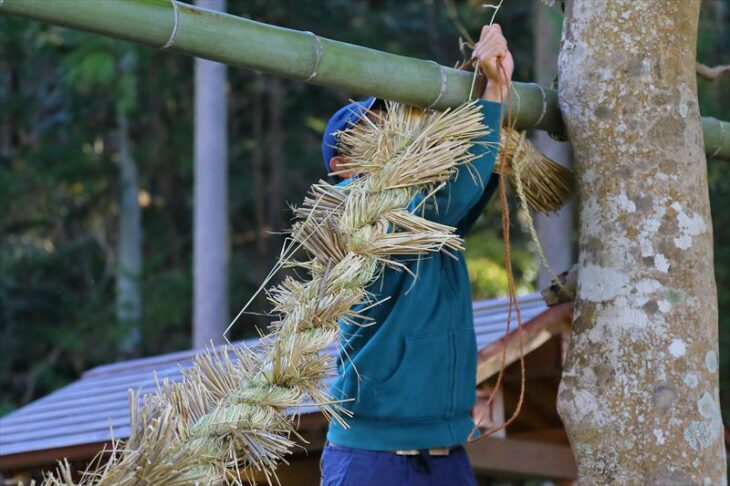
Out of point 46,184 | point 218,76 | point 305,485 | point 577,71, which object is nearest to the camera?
point 577,71

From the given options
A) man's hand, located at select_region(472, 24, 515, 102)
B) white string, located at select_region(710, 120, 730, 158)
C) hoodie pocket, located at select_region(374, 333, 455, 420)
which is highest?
man's hand, located at select_region(472, 24, 515, 102)

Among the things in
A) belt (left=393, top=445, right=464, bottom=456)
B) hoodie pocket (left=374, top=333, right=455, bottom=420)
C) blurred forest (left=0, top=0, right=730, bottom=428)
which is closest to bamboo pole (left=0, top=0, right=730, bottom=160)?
hoodie pocket (left=374, top=333, right=455, bottom=420)

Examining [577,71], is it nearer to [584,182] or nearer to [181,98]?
[584,182]

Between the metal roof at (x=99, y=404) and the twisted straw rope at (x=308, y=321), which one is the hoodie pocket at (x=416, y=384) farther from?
the metal roof at (x=99, y=404)

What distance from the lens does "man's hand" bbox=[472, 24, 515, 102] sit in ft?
9.57

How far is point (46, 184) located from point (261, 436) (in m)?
11.7

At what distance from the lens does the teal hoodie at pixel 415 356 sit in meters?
2.95

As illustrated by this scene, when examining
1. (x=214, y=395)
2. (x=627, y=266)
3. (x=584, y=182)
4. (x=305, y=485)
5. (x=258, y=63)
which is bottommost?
(x=305, y=485)

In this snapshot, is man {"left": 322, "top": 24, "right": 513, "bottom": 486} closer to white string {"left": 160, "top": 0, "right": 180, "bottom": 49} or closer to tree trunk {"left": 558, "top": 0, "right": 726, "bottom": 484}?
tree trunk {"left": 558, "top": 0, "right": 726, "bottom": 484}

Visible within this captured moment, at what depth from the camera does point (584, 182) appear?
2.97 m

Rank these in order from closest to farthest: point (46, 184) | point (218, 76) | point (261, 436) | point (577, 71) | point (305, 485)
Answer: point (261, 436), point (577, 71), point (305, 485), point (218, 76), point (46, 184)

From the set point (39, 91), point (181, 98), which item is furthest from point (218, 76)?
point (39, 91)

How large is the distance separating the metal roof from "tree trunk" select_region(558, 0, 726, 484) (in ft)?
3.69

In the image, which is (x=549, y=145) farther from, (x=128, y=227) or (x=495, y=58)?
(x=495, y=58)
